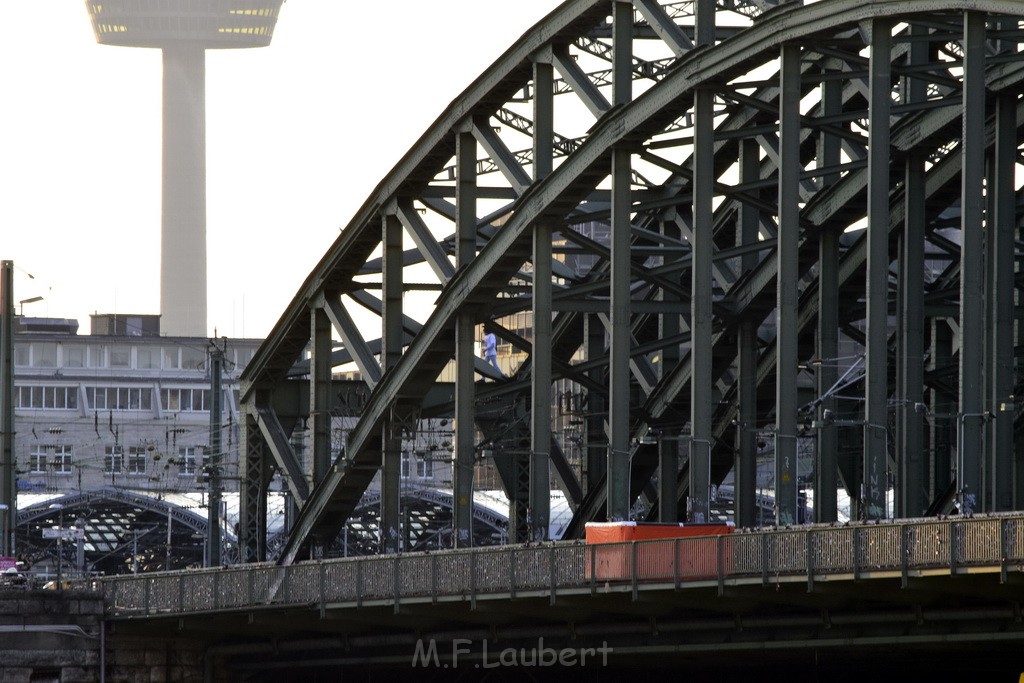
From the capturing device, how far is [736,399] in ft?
236

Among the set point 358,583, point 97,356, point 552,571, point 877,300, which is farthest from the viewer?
point 97,356

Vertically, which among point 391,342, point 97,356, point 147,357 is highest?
point 391,342

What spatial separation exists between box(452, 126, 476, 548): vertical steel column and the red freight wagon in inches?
503

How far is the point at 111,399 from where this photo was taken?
582 ft

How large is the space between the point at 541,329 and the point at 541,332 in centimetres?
9

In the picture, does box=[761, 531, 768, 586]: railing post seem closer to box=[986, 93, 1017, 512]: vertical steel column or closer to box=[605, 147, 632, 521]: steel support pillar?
box=[986, 93, 1017, 512]: vertical steel column

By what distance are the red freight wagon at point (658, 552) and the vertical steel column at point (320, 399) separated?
24.0m

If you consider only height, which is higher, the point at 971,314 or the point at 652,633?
the point at 971,314

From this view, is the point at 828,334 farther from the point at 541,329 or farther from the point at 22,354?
the point at 22,354

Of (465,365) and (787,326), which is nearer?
(787,326)

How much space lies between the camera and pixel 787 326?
2019 inches

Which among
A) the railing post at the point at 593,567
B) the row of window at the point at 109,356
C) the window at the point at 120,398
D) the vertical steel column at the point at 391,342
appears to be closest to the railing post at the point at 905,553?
the railing post at the point at 593,567

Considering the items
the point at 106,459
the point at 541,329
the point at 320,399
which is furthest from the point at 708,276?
the point at 106,459

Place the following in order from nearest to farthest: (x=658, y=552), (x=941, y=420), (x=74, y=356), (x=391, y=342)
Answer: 1. (x=658, y=552)
2. (x=941, y=420)
3. (x=391, y=342)
4. (x=74, y=356)
